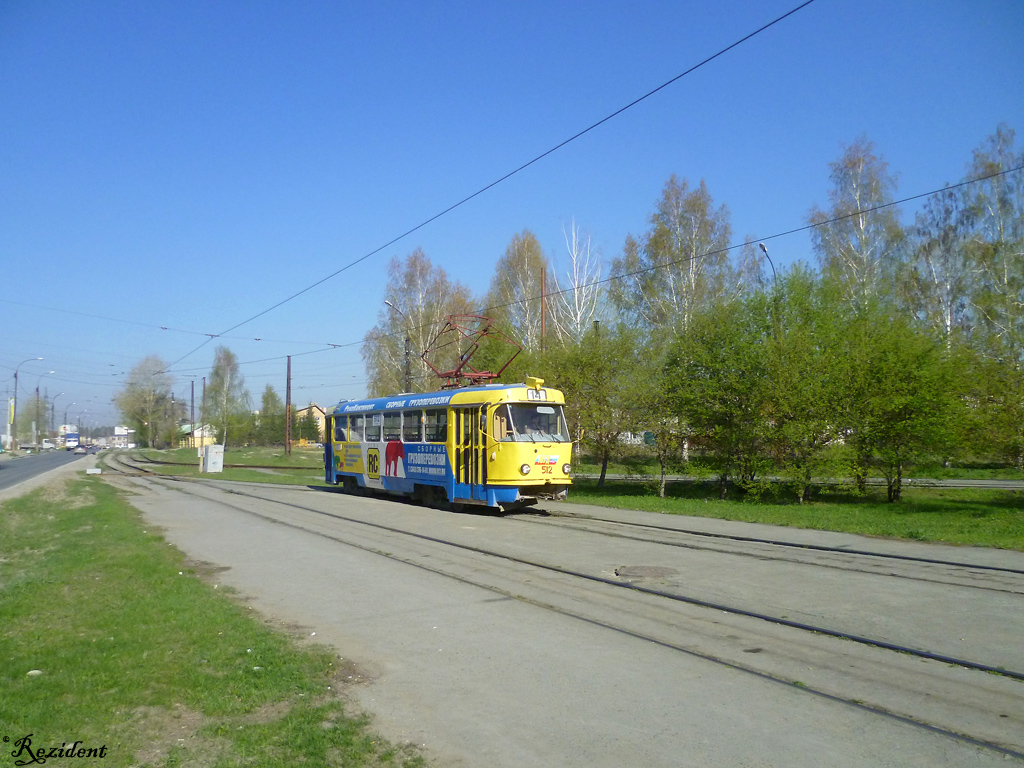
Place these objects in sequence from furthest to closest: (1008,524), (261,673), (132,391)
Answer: (132,391) < (1008,524) < (261,673)

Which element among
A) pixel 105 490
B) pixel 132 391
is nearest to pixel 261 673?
pixel 105 490

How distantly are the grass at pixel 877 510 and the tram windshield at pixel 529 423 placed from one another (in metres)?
3.38

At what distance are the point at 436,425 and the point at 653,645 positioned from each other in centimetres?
1492

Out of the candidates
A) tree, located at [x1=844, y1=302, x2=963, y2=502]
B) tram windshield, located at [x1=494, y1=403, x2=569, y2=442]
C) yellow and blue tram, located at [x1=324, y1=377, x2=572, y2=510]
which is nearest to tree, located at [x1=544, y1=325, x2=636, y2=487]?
yellow and blue tram, located at [x1=324, y1=377, x2=572, y2=510]

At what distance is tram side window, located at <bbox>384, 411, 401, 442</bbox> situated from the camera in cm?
2431

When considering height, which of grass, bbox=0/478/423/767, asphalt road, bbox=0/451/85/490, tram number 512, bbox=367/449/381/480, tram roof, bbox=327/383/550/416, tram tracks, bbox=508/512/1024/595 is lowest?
tram tracks, bbox=508/512/1024/595

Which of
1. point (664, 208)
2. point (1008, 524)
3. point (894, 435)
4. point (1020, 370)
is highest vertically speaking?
point (664, 208)

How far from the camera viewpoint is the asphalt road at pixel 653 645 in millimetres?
5211

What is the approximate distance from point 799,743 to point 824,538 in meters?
10.7

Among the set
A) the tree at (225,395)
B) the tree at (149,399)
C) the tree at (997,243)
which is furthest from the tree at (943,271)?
the tree at (149,399)

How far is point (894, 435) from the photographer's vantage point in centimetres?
2202

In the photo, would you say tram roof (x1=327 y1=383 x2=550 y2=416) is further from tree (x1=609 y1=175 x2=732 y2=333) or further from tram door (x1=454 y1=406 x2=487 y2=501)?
tree (x1=609 y1=175 x2=732 y2=333)

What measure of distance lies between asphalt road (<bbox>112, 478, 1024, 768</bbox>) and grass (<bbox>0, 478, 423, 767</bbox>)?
1.45ft

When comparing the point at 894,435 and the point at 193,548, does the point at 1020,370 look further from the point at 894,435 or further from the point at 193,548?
the point at 193,548
